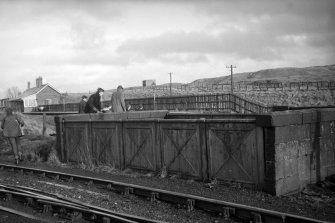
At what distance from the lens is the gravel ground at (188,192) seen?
7.04m

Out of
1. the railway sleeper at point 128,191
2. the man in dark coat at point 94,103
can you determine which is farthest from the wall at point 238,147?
the man in dark coat at point 94,103

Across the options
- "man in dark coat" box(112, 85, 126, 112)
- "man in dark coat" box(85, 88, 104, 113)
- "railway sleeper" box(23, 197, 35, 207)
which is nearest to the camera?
"railway sleeper" box(23, 197, 35, 207)

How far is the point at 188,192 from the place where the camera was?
337 inches

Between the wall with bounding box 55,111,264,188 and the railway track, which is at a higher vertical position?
the wall with bounding box 55,111,264,188

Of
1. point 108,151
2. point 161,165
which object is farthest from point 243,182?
point 108,151

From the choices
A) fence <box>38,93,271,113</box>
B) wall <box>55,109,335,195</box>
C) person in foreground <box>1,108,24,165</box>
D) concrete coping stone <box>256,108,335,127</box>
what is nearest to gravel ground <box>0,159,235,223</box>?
wall <box>55,109,335,195</box>

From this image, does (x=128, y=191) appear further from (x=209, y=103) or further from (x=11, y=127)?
(x=209, y=103)

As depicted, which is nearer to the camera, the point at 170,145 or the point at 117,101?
the point at 170,145

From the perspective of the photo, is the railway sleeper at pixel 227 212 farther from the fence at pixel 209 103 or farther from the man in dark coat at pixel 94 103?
the fence at pixel 209 103

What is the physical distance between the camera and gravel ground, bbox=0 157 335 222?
23.1ft

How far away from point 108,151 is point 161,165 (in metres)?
2.42

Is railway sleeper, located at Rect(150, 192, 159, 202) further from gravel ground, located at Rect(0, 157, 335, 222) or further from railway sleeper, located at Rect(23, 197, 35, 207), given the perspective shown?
railway sleeper, located at Rect(23, 197, 35, 207)

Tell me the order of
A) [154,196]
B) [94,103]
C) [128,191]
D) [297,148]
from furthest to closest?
1. [94,103]
2. [128,191]
3. [297,148]
4. [154,196]

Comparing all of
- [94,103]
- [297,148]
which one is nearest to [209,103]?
[94,103]
